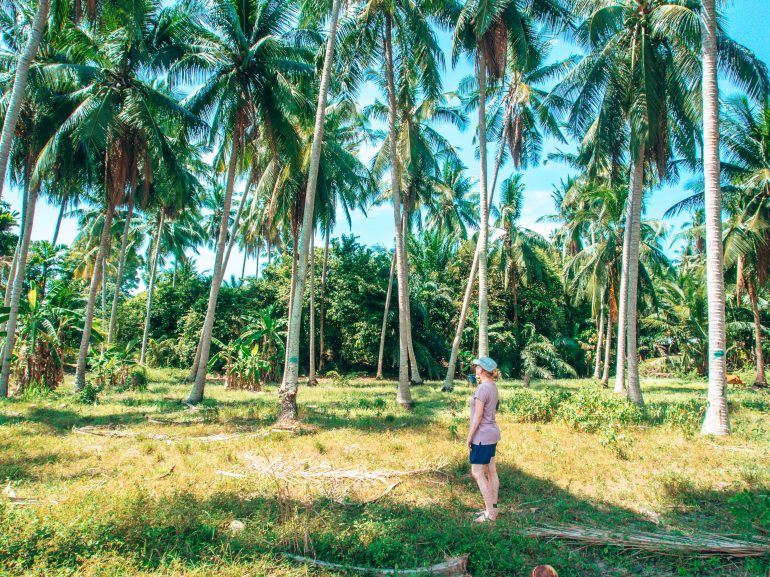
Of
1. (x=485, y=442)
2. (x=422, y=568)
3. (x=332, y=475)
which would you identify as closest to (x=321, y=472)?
(x=332, y=475)

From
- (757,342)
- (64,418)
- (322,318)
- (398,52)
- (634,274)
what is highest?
(398,52)

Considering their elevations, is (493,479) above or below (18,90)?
below

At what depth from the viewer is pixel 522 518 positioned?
4.98 metres

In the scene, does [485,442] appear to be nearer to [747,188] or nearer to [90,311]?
[90,311]

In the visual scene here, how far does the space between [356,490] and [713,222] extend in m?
8.66

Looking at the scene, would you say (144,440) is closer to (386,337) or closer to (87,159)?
(87,159)

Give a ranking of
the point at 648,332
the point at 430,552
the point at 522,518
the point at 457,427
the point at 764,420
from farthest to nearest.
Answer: the point at 648,332
the point at 764,420
the point at 457,427
the point at 522,518
the point at 430,552

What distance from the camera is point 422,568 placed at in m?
3.82

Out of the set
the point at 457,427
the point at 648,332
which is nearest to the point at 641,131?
the point at 457,427

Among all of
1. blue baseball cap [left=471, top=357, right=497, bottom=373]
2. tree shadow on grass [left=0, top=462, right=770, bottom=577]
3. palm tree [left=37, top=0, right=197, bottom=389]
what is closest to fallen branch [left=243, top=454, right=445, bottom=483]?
tree shadow on grass [left=0, top=462, right=770, bottom=577]

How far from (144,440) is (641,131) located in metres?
12.8

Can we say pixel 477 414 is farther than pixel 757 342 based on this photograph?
No

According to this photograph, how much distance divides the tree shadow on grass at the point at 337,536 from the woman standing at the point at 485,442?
0.23 metres

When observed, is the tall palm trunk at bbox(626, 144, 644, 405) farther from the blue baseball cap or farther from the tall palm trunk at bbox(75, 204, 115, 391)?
the tall palm trunk at bbox(75, 204, 115, 391)
